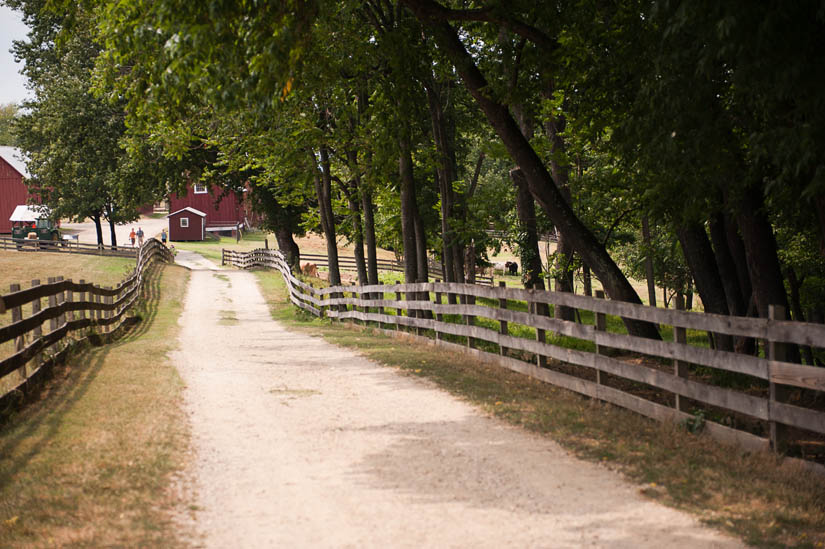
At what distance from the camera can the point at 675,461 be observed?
21.5 ft

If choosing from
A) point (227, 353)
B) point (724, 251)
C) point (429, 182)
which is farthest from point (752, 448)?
point (429, 182)

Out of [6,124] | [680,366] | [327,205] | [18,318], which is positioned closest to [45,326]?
[18,318]

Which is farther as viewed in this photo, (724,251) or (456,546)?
(724,251)

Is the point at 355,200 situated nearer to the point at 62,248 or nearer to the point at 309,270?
the point at 309,270

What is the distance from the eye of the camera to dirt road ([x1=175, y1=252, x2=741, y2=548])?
199 inches

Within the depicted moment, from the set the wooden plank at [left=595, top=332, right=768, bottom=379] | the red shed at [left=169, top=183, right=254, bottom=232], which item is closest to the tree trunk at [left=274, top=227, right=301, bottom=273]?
the red shed at [left=169, top=183, right=254, bottom=232]

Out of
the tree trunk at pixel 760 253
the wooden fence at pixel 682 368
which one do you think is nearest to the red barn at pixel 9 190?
the wooden fence at pixel 682 368

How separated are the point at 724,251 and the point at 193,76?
8.26 m

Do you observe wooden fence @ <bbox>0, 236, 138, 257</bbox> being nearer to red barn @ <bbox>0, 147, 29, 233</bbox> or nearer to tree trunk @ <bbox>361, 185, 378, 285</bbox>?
red barn @ <bbox>0, 147, 29, 233</bbox>

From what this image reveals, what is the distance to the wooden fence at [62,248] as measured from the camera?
53.2m

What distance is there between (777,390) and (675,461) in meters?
0.96

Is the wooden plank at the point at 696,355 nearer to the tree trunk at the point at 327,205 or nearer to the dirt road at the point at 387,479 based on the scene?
the dirt road at the point at 387,479

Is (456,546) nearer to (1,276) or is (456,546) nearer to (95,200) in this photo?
(1,276)

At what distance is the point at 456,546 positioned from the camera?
485cm
